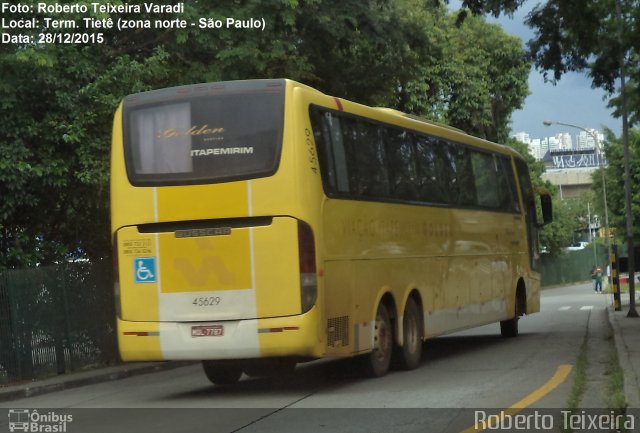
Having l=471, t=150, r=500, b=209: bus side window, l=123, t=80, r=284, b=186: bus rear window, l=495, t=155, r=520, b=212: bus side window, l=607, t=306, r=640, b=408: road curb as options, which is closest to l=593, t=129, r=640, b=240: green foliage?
l=495, t=155, r=520, b=212: bus side window

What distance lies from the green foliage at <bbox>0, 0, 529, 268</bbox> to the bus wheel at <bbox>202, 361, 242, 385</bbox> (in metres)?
4.31

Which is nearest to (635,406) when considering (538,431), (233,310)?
(538,431)

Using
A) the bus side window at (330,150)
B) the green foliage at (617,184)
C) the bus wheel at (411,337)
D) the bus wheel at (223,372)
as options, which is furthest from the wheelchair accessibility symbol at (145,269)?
the green foliage at (617,184)

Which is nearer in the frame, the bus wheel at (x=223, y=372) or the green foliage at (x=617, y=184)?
the bus wheel at (x=223, y=372)

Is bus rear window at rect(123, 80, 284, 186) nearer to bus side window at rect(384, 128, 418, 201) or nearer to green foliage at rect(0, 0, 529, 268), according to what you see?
bus side window at rect(384, 128, 418, 201)

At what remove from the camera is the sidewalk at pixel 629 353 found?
10150 millimetres

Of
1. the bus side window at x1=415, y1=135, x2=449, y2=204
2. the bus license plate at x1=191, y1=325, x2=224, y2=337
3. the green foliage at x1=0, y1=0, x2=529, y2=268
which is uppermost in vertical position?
the green foliage at x1=0, y1=0, x2=529, y2=268

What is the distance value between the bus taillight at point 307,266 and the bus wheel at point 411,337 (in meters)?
3.02

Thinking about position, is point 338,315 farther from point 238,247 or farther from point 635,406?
point 635,406

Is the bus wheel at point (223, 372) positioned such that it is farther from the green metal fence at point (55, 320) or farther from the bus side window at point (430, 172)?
the bus side window at point (430, 172)

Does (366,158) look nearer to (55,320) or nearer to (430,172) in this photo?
(430,172)

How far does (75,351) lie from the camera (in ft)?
59.3

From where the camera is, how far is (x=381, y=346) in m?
14.4

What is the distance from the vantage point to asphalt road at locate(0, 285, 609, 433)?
10.1m
